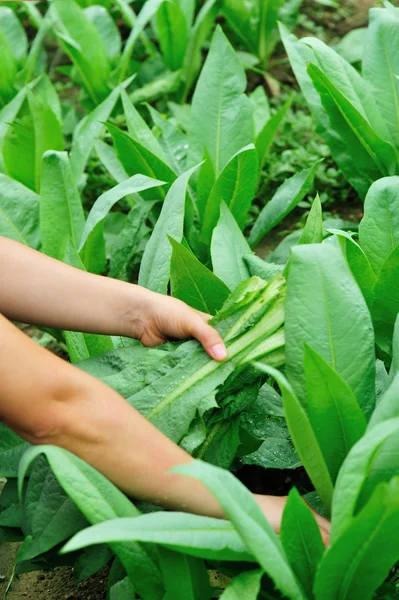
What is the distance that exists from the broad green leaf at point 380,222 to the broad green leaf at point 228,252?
0.96 feet

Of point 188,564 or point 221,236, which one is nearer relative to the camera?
point 188,564

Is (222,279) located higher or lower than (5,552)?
higher

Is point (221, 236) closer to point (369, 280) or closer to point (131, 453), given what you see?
point (369, 280)

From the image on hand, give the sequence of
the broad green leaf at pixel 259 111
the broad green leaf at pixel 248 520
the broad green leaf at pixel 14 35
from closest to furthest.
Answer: the broad green leaf at pixel 248 520 < the broad green leaf at pixel 259 111 < the broad green leaf at pixel 14 35

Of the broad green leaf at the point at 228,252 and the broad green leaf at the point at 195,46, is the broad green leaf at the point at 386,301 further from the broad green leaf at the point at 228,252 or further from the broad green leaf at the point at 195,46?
the broad green leaf at the point at 195,46

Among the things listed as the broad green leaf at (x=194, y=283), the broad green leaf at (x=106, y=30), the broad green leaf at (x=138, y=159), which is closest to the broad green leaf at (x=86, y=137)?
the broad green leaf at (x=138, y=159)

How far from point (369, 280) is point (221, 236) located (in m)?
0.41

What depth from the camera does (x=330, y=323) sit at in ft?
4.86

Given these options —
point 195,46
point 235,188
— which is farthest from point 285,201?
point 195,46

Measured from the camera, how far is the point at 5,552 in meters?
1.89

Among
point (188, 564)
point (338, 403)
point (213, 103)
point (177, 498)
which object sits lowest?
point (188, 564)

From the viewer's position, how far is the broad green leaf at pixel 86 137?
2.61 m

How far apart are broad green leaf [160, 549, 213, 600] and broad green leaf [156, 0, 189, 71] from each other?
2324mm

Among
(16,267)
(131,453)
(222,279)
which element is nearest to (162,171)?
(222,279)
